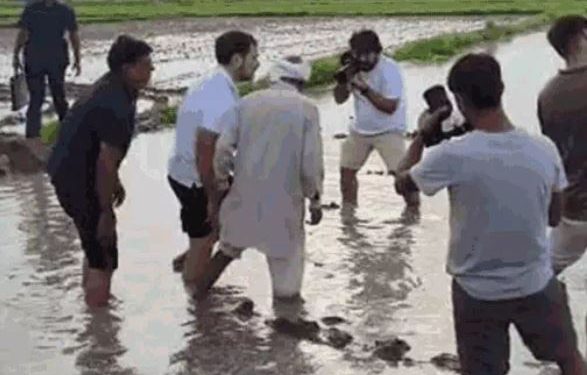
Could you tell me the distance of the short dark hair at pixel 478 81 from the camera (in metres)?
5.39

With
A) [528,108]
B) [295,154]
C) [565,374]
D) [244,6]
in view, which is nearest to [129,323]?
[295,154]

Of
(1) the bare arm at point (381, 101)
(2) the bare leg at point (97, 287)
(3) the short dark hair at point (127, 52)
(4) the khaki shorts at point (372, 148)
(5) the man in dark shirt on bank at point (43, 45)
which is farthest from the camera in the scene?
(5) the man in dark shirt on bank at point (43, 45)

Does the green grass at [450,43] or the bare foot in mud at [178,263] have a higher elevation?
the bare foot in mud at [178,263]

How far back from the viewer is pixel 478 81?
5.39 metres

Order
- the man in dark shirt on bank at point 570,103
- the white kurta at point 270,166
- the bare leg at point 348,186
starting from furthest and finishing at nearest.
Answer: the bare leg at point 348,186 → the white kurta at point 270,166 → the man in dark shirt on bank at point 570,103

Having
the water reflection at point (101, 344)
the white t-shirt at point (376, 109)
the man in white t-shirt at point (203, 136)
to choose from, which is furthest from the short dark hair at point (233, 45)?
the white t-shirt at point (376, 109)

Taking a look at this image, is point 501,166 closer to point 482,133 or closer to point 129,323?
point 482,133

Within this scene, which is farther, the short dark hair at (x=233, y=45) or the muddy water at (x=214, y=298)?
the short dark hair at (x=233, y=45)

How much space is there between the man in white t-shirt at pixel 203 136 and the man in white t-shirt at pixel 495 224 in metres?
2.65

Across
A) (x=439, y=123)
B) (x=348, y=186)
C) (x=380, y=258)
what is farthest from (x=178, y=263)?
(x=439, y=123)

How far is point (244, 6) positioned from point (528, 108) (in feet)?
88.4

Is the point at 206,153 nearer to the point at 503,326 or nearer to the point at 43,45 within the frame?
the point at 503,326

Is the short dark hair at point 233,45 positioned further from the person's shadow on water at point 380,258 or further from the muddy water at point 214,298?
the person's shadow on water at point 380,258

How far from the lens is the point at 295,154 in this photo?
796 cm
